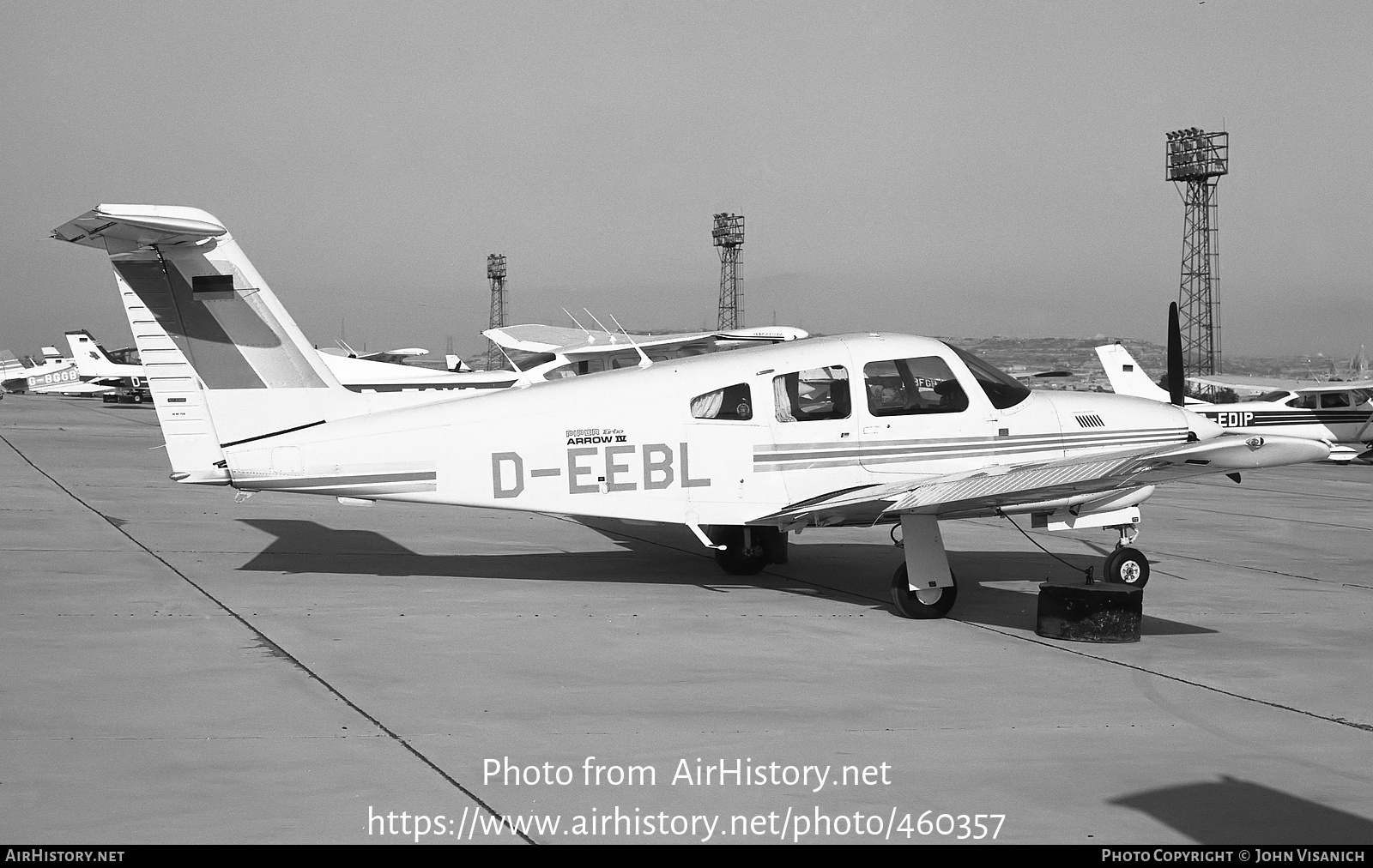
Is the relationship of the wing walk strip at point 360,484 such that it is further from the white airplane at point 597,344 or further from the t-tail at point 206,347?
the white airplane at point 597,344

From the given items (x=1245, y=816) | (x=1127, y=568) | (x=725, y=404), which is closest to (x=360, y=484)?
(x=725, y=404)

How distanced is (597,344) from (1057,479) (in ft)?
88.1

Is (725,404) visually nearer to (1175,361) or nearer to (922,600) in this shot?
(922,600)

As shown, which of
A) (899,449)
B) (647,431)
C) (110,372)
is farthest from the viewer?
(110,372)

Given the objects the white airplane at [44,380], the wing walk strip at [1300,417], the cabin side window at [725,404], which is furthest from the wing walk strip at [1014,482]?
the white airplane at [44,380]

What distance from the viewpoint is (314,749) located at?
19.3ft

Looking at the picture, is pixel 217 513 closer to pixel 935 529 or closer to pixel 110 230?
pixel 110 230

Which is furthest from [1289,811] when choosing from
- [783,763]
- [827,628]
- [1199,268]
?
[1199,268]

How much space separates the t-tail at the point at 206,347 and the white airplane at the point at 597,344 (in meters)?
11.6

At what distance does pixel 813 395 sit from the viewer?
10.5 metres

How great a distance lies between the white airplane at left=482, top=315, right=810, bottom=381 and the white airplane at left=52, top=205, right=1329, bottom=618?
1078 centimetres

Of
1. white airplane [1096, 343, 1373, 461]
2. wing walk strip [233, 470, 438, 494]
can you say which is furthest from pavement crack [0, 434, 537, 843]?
white airplane [1096, 343, 1373, 461]

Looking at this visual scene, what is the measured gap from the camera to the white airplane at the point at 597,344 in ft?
88.6
